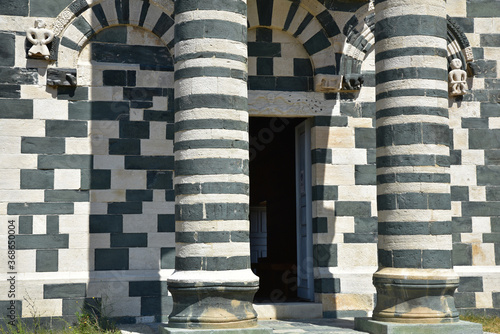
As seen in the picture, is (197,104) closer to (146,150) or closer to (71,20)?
(146,150)

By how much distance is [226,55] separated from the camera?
858cm

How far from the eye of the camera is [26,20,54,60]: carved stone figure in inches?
400

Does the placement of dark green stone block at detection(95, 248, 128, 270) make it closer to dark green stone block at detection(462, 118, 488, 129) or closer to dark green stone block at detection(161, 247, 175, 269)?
dark green stone block at detection(161, 247, 175, 269)

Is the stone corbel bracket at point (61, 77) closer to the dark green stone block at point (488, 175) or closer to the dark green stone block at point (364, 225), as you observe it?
the dark green stone block at point (364, 225)

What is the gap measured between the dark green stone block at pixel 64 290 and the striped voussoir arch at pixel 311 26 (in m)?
4.45

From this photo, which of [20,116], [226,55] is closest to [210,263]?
[226,55]

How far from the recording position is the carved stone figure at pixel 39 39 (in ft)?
33.3

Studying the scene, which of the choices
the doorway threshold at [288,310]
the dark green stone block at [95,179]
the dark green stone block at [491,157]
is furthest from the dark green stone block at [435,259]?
the dark green stone block at [95,179]

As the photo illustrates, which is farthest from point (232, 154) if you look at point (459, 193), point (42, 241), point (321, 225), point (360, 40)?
point (459, 193)

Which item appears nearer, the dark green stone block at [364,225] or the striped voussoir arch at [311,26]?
the dark green stone block at [364,225]

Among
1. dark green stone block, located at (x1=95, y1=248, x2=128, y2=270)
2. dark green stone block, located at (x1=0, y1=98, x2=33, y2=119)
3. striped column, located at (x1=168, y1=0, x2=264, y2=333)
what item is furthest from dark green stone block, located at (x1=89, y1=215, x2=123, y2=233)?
striped column, located at (x1=168, y1=0, x2=264, y2=333)

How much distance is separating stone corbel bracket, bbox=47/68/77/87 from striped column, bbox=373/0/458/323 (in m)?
4.05

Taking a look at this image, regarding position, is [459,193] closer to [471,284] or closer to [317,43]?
[471,284]

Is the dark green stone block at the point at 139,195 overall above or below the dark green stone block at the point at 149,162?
below
